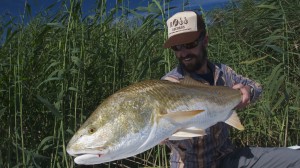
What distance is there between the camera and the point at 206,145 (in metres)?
2.96

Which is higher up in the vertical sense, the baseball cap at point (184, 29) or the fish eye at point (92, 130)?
the baseball cap at point (184, 29)

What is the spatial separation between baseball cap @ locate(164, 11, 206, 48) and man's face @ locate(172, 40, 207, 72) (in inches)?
2.9

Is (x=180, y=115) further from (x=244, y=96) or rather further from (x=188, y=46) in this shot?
(x=188, y=46)

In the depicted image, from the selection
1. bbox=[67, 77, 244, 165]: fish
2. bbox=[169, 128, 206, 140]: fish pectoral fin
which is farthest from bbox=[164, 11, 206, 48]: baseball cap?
bbox=[169, 128, 206, 140]: fish pectoral fin

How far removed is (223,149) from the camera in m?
3.10

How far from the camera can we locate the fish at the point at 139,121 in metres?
1.70

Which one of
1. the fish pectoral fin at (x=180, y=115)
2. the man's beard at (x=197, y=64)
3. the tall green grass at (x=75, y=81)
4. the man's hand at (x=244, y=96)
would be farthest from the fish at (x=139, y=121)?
the tall green grass at (x=75, y=81)

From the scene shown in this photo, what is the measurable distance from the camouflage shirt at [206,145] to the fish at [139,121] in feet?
2.46

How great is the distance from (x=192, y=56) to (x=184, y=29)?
21 centimetres

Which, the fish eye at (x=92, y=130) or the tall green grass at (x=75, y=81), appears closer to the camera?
the fish eye at (x=92, y=130)

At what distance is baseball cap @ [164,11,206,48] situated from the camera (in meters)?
2.75

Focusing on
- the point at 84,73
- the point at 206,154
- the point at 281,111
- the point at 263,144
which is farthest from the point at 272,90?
the point at 84,73

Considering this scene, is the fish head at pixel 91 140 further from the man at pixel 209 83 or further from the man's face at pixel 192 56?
the man's face at pixel 192 56

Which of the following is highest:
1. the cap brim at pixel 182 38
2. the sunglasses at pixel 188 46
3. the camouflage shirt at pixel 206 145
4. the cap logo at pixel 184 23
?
the cap logo at pixel 184 23
